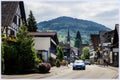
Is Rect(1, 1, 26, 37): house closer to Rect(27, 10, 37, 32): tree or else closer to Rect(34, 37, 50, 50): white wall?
Rect(34, 37, 50, 50): white wall

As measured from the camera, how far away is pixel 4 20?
42594mm

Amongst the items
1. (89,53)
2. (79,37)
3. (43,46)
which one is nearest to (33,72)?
(43,46)

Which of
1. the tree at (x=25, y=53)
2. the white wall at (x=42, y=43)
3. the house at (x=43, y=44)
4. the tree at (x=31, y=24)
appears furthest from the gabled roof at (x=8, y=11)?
the tree at (x=31, y=24)

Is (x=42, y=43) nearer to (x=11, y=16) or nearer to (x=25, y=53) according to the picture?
(x=11, y=16)

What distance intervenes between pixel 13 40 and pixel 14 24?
10.1 metres

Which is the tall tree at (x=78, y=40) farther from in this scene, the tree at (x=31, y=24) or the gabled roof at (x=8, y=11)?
the gabled roof at (x=8, y=11)

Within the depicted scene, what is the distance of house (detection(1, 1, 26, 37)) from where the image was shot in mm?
42431

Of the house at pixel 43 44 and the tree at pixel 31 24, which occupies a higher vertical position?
the tree at pixel 31 24

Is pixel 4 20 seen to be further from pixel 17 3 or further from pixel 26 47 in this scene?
pixel 26 47

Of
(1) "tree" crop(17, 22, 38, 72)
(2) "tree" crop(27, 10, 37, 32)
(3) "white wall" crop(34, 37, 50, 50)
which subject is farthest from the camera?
(2) "tree" crop(27, 10, 37, 32)

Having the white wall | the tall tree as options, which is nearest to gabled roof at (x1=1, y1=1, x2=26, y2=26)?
the white wall

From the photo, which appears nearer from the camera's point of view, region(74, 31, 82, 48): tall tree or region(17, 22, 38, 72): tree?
region(17, 22, 38, 72): tree

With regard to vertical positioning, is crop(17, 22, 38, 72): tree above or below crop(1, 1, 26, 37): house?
below

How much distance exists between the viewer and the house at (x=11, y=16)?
42431 millimetres
